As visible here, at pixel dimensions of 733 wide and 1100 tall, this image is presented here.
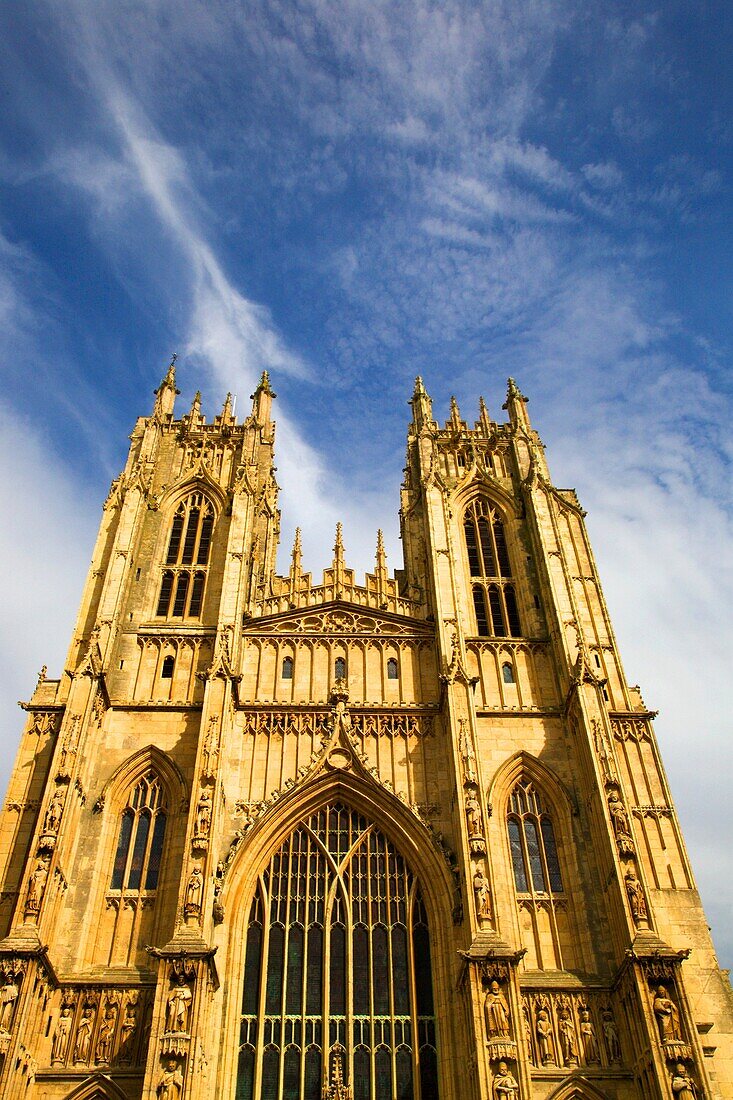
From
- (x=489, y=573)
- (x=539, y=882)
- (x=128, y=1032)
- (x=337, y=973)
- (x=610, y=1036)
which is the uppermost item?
(x=489, y=573)

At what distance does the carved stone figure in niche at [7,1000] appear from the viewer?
57.4 ft

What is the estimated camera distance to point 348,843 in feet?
74.5

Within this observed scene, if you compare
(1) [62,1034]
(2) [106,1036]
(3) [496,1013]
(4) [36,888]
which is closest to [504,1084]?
(3) [496,1013]

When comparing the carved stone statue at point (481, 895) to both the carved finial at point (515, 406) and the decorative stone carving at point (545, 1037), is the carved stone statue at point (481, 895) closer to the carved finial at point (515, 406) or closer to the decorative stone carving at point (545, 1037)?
the decorative stone carving at point (545, 1037)

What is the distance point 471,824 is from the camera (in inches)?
832

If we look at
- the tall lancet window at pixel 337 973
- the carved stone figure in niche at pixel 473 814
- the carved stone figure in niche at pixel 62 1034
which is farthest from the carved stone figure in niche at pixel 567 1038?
the carved stone figure in niche at pixel 62 1034

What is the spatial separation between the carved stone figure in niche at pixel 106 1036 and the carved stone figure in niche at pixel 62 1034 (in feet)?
2.12

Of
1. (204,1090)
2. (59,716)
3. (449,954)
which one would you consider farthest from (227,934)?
(59,716)

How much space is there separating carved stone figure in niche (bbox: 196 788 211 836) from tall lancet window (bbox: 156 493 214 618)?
790cm

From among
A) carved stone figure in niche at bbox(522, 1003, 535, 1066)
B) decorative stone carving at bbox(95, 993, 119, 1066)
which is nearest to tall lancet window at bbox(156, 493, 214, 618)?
decorative stone carving at bbox(95, 993, 119, 1066)

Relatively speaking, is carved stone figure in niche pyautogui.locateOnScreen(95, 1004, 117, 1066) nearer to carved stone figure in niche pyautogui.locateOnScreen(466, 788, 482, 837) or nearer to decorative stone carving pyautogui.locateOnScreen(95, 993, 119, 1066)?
decorative stone carving pyautogui.locateOnScreen(95, 993, 119, 1066)

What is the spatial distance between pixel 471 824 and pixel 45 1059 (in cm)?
1026

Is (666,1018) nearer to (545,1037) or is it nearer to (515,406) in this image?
(545,1037)

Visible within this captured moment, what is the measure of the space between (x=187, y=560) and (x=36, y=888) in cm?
1262
